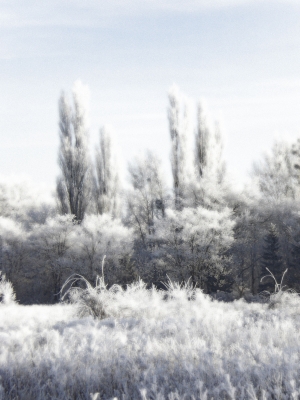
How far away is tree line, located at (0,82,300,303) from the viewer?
1126 inches

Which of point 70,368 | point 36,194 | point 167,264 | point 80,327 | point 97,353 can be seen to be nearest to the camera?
point 70,368

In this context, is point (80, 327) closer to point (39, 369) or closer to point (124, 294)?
point (39, 369)

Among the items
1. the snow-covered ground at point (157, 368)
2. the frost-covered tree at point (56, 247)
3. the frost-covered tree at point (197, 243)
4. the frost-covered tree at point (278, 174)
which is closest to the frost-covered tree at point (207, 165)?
the frost-covered tree at point (197, 243)

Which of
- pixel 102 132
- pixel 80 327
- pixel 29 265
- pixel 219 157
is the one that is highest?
pixel 102 132

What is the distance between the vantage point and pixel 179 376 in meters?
3.35

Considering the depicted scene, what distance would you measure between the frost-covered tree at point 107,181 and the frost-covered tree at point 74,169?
2.87m

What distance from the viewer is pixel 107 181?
36125mm

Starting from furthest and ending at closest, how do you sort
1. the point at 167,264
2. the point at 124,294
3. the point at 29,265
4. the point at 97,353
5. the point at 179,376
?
the point at 29,265, the point at 167,264, the point at 124,294, the point at 97,353, the point at 179,376

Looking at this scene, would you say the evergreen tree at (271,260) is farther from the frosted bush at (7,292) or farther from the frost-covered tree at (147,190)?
the frosted bush at (7,292)

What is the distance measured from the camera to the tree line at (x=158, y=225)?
28609 mm

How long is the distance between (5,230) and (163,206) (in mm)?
13904

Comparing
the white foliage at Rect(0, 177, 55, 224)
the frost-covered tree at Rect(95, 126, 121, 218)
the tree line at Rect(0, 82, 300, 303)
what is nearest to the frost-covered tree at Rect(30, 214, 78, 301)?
the tree line at Rect(0, 82, 300, 303)

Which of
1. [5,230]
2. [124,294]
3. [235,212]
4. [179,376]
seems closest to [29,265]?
[5,230]

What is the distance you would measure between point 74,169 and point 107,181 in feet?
Answer: 14.8
